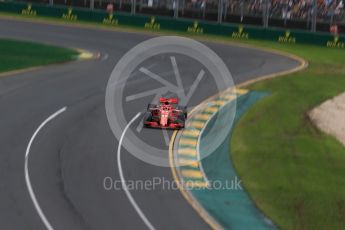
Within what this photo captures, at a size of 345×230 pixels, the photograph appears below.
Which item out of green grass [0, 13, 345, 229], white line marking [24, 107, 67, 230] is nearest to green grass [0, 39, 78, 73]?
white line marking [24, 107, 67, 230]

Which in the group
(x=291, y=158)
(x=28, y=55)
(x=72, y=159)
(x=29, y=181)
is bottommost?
(x=29, y=181)

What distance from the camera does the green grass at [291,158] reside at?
2917 centimetres

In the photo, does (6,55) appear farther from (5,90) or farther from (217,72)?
(217,72)

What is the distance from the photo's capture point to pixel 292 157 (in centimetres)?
3512

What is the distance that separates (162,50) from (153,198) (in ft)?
98.6

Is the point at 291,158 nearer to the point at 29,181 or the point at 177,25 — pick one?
the point at 29,181

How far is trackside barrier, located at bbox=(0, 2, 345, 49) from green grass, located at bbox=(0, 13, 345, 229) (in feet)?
37.5

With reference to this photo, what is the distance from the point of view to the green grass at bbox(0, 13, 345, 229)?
2919 cm

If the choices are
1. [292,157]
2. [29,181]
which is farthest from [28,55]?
[292,157]

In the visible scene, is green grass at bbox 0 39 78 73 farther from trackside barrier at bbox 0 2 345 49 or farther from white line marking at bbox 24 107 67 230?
trackside barrier at bbox 0 2 345 49

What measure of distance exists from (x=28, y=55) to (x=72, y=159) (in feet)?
72.9

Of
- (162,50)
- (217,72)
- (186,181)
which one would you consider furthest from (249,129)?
(162,50)

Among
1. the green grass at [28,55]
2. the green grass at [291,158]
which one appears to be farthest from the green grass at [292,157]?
the green grass at [28,55]

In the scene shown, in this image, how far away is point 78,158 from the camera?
33.3 m
